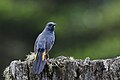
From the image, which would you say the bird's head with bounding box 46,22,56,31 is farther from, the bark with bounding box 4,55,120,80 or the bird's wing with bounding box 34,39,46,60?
the bark with bounding box 4,55,120,80

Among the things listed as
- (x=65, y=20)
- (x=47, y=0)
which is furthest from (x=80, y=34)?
(x=47, y=0)

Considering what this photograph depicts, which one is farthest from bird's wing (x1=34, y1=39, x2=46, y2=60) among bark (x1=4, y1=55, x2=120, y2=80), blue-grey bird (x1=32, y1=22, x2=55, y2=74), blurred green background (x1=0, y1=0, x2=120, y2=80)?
blurred green background (x1=0, y1=0, x2=120, y2=80)

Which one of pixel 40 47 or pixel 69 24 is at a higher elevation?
pixel 69 24

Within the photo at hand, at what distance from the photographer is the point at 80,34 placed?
13.2 meters

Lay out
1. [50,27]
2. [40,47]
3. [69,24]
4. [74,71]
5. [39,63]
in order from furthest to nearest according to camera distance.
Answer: [69,24], [50,27], [40,47], [39,63], [74,71]

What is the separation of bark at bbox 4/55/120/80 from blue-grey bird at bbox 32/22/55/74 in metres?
0.05

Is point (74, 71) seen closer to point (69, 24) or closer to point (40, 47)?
point (40, 47)

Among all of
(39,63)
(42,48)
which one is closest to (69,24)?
(42,48)

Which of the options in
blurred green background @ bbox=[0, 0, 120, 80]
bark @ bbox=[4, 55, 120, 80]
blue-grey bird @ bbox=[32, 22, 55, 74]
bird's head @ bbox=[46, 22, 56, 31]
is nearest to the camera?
bark @ bbox=[4, 55, 120, 80]

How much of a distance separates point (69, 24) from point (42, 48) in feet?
23.8

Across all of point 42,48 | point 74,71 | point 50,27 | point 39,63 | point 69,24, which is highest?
point 69,24

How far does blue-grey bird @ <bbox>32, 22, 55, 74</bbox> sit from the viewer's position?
564 centimetres

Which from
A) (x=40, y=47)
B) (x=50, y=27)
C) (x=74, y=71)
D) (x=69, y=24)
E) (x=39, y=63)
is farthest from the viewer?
(x=69, y=24)

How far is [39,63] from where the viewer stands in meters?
5.75
